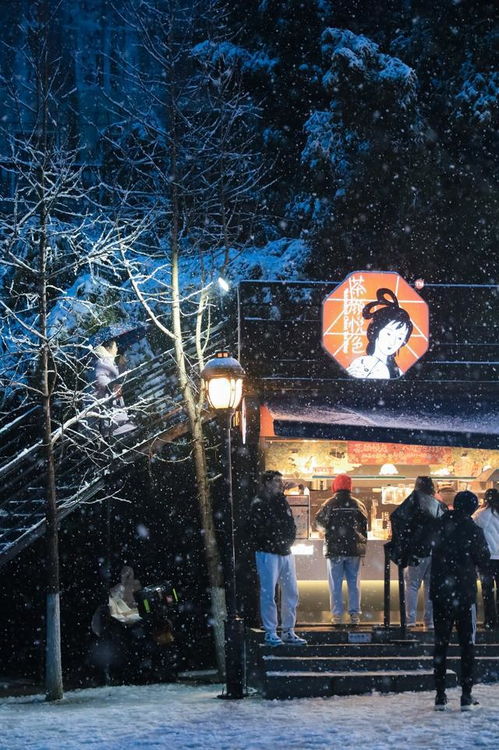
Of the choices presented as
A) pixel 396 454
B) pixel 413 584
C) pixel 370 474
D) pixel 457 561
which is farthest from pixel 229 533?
pixel 396 454

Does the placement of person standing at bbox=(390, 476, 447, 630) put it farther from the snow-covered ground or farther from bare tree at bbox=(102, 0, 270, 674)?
bare tree at bbox=(102, 0, 270, 674)

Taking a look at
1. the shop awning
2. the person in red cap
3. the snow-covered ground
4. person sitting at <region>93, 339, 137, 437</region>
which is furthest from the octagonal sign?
the snow-covered ground

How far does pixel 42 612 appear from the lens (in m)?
17.8

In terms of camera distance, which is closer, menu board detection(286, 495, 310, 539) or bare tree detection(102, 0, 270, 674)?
bare tree detection(102, 0, 270, 674)

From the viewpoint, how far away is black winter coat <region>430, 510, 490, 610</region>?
10078 mm

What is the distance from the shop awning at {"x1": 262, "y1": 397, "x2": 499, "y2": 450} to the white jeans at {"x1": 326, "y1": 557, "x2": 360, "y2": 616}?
187 cm

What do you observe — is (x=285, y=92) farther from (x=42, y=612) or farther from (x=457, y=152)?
(x=42, y=612)

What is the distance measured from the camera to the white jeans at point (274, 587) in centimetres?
1253

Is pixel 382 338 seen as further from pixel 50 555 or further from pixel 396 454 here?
pixel 50 555

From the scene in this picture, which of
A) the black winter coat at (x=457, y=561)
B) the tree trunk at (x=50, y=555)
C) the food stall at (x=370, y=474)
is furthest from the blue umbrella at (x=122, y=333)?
the black winter coat at (x=457, y=561)

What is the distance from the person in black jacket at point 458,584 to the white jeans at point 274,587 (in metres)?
2.70

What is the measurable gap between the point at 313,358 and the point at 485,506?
3.83 m

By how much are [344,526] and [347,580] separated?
84 centimetres

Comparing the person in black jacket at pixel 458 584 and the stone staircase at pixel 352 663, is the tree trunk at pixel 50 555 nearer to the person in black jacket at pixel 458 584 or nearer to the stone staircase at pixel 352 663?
the stone staircase at pixel 352 663
